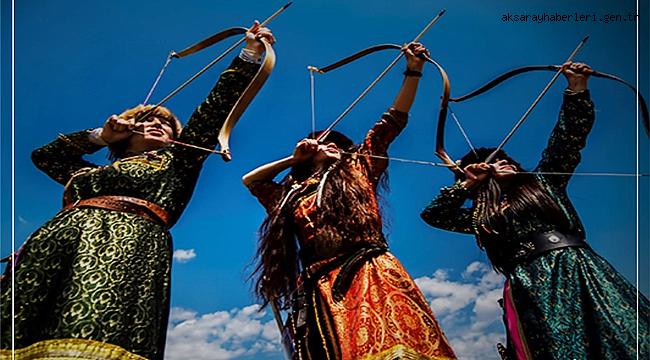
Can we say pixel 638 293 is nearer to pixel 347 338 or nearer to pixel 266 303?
pixel 347 338

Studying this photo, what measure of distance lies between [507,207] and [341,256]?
0.52m

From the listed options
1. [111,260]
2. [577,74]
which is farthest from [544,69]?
[111,260]

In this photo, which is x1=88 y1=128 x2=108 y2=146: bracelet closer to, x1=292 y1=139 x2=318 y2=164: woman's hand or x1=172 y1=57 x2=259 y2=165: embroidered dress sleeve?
x1=172 y1=57 x2=259 y2=165: embroidered dress sleeve

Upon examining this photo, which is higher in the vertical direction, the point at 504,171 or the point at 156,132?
the point at 156,132

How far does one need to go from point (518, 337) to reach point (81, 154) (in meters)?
1.27

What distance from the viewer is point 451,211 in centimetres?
249

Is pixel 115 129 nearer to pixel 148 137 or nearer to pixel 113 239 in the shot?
pixel 148 137

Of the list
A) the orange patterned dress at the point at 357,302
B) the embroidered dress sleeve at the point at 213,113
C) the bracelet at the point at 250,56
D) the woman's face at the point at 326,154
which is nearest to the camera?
the orange patterned dress at the point at 357,302

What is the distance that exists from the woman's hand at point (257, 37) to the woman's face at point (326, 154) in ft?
1.09

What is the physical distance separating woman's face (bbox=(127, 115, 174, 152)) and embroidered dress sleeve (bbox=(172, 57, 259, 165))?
0.09 meters

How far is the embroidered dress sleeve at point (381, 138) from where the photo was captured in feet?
7.43

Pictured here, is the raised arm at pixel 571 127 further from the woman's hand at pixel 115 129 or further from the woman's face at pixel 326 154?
the woman's hand at pixel 115 129

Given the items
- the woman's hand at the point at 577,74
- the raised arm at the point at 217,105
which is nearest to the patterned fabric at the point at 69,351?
the raised arm at the point at 217,105

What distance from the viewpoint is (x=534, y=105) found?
92.3 inches
